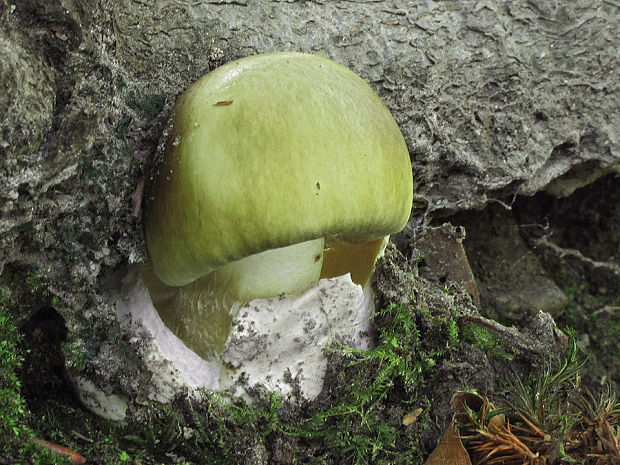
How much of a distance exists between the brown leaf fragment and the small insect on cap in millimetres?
599

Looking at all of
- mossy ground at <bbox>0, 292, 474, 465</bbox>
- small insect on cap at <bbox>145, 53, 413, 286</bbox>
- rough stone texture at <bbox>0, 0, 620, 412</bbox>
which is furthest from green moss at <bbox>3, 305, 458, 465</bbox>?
small insect on cap at <bbox>145, 53, 413, 286</bbox>

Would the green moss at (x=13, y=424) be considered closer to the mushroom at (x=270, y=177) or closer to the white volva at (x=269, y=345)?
the white volva at (x=269, y=345)

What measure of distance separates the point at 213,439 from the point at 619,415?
1.14 metres

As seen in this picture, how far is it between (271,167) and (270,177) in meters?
0.02

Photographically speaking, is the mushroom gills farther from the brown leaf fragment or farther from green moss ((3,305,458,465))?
the brown leaf fragment

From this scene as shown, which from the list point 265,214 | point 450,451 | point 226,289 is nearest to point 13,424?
point 226,289

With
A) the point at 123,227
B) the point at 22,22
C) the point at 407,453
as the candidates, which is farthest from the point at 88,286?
the point at 407,453

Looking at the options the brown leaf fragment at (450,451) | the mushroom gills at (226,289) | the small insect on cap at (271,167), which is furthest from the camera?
the mushroom gills at (226,289)

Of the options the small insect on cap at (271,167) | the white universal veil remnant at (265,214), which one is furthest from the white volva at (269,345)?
the small insect on cap at (271,167)

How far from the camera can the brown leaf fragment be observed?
1.57 m

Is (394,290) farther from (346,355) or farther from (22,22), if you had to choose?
(22,22)

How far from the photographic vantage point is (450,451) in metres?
1.60

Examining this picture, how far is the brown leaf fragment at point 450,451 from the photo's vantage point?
5.16 feet

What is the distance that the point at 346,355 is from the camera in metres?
1.74
